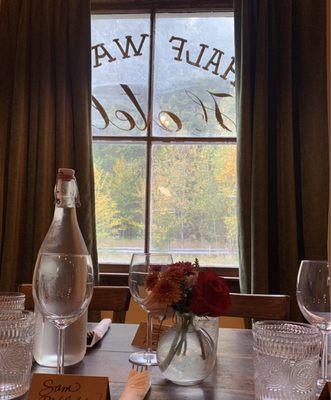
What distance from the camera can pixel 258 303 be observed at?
1.40 meters

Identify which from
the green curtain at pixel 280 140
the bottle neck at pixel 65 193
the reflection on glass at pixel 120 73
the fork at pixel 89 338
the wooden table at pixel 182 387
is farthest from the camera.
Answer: the reflection on glass at pixel 120 73

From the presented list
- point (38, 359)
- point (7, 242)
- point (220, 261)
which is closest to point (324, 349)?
point (38, 359)

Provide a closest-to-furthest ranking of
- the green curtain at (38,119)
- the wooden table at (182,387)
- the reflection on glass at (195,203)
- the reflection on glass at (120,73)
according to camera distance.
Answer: the wooden table at (182,387), the green curtain at (38,119), the reflection on glass at (195,203), the reflection on glass at (120,73)

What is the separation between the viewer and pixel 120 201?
7.91 ft

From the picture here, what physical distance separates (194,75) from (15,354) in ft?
6.54

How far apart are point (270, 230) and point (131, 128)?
89 cm

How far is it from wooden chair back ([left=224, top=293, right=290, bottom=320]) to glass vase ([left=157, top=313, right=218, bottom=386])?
2.14 feet

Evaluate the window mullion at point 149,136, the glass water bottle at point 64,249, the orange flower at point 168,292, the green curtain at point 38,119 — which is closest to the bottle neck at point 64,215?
the glass water bottle at point 64,249

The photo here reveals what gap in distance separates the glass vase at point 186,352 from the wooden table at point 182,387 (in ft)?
0.07

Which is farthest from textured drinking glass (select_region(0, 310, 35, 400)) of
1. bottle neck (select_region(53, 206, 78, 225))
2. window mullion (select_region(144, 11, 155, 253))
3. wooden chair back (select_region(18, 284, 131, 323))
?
window mullion (select_region(144, 11, 155, 253))

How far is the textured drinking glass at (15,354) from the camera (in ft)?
2.21

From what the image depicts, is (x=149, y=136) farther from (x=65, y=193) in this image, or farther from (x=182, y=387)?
(x=182, y=387)

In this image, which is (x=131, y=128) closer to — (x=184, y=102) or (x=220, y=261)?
(x=184, y=102)

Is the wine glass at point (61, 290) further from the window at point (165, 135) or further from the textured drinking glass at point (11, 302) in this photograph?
the window at point (165, 135)
